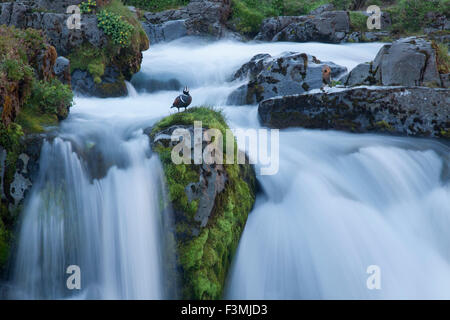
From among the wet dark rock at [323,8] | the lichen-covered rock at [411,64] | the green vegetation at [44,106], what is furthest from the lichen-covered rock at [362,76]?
the wet dark rock at [323,8]

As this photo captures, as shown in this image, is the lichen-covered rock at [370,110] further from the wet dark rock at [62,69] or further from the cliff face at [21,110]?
the wet dark rock at [62,69]

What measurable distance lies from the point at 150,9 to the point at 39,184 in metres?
18.0

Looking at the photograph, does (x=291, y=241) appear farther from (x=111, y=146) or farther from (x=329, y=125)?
(x=329, y=125)

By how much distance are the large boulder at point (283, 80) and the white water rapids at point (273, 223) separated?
10.1ft

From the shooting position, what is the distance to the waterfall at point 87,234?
3.80 metres

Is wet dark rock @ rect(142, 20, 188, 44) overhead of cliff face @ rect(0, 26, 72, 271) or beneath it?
overhead

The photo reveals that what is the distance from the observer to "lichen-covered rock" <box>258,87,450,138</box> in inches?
266

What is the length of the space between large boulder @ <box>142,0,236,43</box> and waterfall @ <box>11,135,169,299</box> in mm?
13701

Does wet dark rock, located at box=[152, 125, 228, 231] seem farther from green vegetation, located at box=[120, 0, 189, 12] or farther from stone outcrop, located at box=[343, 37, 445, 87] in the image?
green vegetation, located at box=[120, 0, 189, 12]

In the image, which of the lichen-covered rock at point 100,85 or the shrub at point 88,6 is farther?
the shrub at point 88,6

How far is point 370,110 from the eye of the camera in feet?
23.4

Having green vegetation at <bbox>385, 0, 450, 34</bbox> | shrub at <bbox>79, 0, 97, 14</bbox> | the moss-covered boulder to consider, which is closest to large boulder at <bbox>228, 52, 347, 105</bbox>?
the moss-covered boulder

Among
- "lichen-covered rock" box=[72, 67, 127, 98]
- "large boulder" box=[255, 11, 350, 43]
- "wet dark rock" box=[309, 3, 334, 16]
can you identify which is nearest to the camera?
"lichen-covered rock" box=[72, 67, 127, 98]

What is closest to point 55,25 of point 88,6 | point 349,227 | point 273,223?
point 88,6
